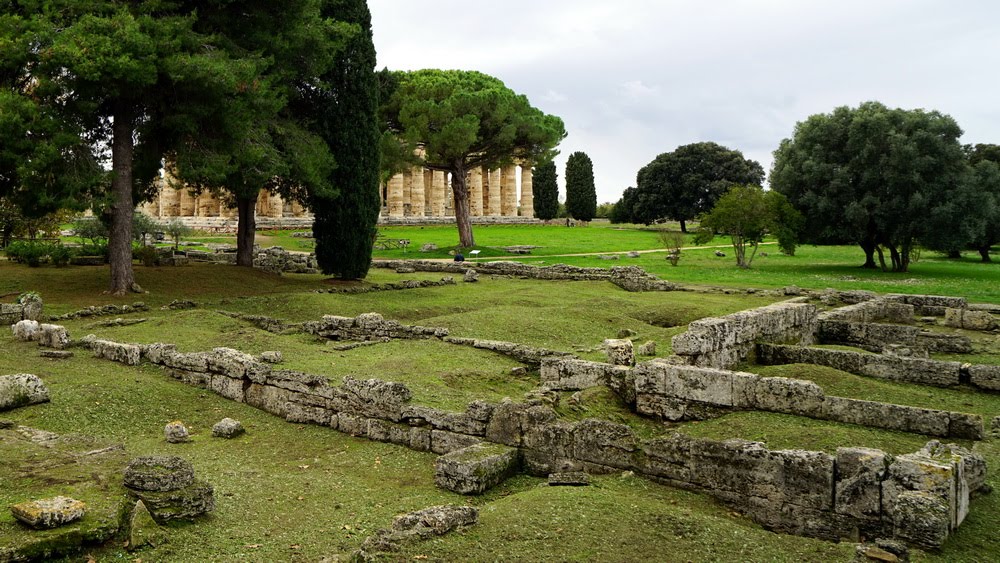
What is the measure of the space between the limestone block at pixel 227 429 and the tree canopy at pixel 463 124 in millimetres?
29548

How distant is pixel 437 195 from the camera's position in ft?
271

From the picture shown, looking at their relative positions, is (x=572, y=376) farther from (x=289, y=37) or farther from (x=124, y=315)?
(x=289, y=37)

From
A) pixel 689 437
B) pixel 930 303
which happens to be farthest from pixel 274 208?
pixel 689 437

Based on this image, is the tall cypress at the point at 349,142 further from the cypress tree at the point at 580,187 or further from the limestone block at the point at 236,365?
the cypress tree at the point at 580,187

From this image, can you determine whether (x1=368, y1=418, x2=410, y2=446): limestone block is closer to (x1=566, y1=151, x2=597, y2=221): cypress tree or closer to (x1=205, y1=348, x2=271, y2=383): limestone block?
(x1=205, y1=348, x2=271, y2=383): limestone block

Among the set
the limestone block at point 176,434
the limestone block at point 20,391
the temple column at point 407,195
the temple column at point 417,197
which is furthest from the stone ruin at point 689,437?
the temple column at point 407,195

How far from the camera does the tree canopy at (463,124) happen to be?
129ft

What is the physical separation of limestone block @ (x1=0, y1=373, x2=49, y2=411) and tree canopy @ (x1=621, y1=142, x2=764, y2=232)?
61740 mm

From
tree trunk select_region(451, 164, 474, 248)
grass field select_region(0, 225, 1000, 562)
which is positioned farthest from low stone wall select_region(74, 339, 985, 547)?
tree trunk select_region(451, 164, 474, 248)

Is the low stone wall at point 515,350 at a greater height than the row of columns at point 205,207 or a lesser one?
lesser

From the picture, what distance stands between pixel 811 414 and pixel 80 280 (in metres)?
23.4

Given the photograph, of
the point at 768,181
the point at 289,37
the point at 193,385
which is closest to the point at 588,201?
the point at 768,181

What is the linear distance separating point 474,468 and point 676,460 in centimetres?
228

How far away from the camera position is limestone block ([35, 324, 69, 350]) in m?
15.4
